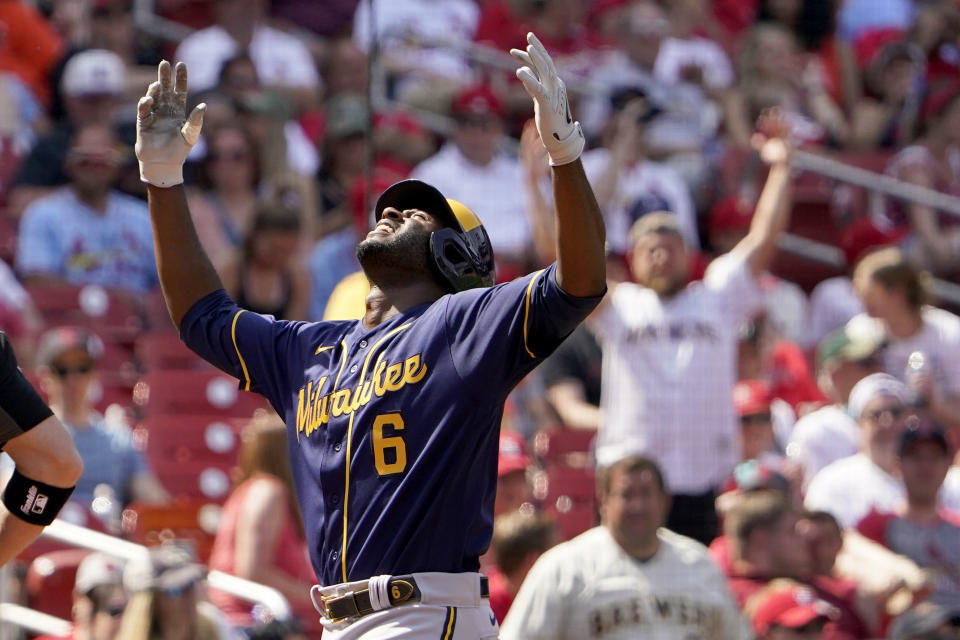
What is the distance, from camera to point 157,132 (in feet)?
12.7

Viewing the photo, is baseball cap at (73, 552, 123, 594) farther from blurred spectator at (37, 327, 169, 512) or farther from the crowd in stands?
blurred spectator at (37, 327, 169, 512)

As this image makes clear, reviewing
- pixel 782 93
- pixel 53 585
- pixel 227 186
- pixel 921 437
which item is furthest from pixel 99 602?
pixel 782 93

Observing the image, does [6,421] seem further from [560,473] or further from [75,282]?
[75,282]

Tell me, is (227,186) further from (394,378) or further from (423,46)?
(394,378)

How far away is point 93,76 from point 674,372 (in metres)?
3.91

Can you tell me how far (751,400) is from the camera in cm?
782

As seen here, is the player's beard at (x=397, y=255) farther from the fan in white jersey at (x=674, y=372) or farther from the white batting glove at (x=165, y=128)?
the fan in white jersey at (x=674, y=372)

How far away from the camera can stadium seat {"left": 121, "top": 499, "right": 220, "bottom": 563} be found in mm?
6996

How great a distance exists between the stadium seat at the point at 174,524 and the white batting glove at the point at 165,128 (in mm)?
3234

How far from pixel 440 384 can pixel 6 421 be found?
3.16 ft

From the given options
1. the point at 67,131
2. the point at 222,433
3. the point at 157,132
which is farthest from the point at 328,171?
the point at 157,132

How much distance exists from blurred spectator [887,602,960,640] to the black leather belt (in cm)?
290

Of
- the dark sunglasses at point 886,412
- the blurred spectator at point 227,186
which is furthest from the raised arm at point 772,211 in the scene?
the blurred spectator at point 227,186

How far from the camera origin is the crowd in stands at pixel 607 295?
6.24m
